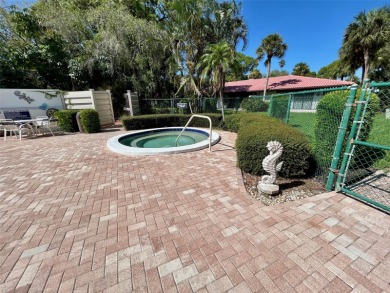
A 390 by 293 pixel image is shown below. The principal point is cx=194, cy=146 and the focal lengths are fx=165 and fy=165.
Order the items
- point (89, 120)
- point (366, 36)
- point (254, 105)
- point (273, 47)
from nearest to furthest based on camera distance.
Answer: point (89, 120), point (254, 105), point (366, 36), point (273, 47)

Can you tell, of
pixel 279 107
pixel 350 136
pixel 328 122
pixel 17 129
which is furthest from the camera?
pixel 17 129

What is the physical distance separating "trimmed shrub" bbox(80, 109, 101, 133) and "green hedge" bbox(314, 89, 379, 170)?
10323 millimetres

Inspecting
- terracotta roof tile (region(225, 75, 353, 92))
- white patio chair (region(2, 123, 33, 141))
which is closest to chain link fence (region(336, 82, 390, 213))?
white patio chair (region(2, 123, 33, 141))

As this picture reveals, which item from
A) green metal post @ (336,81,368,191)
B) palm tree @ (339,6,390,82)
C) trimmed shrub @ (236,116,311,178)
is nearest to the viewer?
green metal post @ (336,81,368,191)

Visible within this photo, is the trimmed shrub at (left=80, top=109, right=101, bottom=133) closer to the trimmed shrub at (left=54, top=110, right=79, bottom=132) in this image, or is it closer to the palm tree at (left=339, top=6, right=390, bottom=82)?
the trimmed shrub at (left=54, top=110, right=79, bottom=132)

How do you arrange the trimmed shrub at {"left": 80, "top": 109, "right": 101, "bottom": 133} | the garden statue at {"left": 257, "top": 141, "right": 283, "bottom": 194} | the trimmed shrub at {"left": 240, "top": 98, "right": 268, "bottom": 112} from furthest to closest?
the trimmed shrub at {"left": 240, "top": 98, "right": 268, "bottom": 112}
the trimmed shrub at {"left": 80, "top": 109, "right": 101, "bottom": 133}
the garden statue at {"left": 257, "top": 141, "right": 283, "bottom": 194}

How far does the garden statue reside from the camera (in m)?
2.72

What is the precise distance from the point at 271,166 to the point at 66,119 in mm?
11014

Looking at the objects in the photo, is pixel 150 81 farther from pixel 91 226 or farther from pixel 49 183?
pixel 91 226

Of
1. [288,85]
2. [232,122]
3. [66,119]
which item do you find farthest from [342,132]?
[288,85]

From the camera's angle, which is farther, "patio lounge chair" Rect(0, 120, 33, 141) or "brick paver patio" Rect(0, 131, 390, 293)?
"patio lounge chair" Rect(0, 120, 33, 141)

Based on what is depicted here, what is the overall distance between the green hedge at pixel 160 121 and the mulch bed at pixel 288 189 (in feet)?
24.1

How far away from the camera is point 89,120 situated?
9289 millimetres

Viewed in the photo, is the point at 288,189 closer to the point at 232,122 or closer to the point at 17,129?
the point at 232,122
